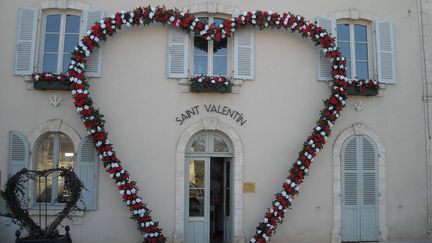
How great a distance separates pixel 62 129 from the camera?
9.20m

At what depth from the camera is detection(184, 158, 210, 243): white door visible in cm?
944

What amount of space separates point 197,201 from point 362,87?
4.19 metres

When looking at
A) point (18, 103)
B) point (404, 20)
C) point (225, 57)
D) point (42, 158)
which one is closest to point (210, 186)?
point (225, 57)

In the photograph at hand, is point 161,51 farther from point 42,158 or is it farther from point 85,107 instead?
point 42,158

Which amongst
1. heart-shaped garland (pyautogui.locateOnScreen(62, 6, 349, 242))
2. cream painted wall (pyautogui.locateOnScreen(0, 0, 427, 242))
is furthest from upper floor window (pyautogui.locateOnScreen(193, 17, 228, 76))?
cream painted wall (pyautogui.locateOnScreen(0, 0, 427, 242))

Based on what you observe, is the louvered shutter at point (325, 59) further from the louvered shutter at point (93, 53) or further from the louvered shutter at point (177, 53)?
the louvered shutter at point (93, 53)

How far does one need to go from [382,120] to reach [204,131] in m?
3.86

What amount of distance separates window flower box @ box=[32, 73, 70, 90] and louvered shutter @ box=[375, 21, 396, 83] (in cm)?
658

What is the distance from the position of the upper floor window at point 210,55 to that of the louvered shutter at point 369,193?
3.41 metres

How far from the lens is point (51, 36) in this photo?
9.59 meters

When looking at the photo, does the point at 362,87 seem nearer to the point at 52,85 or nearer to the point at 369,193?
the point at 369,193

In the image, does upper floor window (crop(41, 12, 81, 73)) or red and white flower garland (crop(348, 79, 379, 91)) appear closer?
upper floor window (crop(41, 12, 81, 73))

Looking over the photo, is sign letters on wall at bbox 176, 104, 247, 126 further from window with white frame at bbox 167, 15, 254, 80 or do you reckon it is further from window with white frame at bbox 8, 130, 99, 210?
window with white frame at bbox 8, 130, 99, 210

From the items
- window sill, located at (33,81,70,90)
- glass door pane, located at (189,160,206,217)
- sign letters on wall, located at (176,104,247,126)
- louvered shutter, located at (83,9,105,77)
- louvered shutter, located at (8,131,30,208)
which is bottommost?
glass door pane, located at (189,160,206,217)
